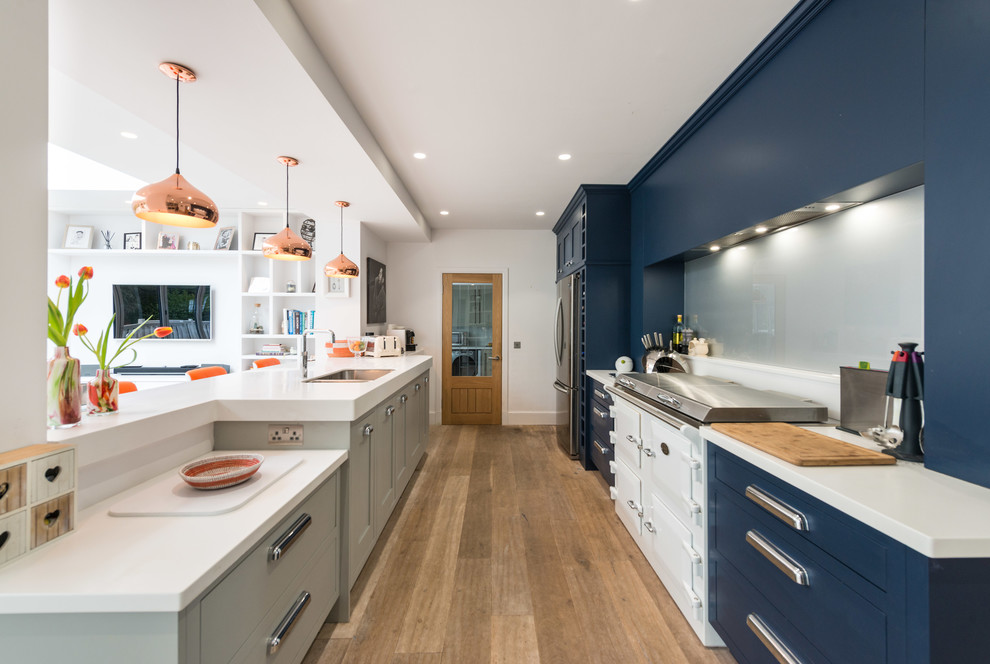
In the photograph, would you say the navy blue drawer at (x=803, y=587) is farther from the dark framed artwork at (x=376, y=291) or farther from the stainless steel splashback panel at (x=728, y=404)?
the dark framed artwork at (x=376, y=291)

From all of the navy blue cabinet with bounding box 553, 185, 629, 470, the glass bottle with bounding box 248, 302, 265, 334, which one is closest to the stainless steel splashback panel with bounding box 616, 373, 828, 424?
the navy blue cabinet with bounding box 553, 185, 629, 470

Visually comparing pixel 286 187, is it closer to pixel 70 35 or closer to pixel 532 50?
pixel 70 35

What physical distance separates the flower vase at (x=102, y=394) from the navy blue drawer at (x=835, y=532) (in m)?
2.14

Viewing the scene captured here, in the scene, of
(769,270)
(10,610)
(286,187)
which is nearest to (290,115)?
(286,187)

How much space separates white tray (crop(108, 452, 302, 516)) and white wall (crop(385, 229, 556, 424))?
4043mm

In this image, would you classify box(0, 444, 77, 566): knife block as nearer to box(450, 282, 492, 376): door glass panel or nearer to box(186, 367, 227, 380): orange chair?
box(186, 367, 227, 380): orange chair

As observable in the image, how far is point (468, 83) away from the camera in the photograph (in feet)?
7.06

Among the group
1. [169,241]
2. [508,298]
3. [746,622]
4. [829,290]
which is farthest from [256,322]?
[829,290]

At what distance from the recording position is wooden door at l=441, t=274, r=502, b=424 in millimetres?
5383

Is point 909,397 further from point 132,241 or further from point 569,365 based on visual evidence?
point 132,241

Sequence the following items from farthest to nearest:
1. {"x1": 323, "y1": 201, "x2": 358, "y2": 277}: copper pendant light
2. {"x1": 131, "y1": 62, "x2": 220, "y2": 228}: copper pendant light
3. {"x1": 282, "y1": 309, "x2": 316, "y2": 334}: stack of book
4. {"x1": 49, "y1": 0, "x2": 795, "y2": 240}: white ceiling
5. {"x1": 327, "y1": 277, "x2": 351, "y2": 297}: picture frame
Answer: {"x1": 282, "y1": 309, "x2": 316, "y2": 334}: stack of book → {"x1": 327, "y1": 277, "x2": 351, "y2": 297}: picture frame → {"x1": 323, "y1": 201, "x2": 358, "y2": 277}: copper pendant light → {"x1": 131, "y1": 62, "x2": 220, "y2": 228}: copper pendant light → {"x1": 49, "y1": 0, "x2": 795, "y2": 240}: white ceiling

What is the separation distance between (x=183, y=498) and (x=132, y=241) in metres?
5.26

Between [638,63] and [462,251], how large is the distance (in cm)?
362

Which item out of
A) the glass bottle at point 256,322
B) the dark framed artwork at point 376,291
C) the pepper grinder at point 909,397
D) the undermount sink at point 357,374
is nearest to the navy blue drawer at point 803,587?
the pepper grinder at point 909,397
